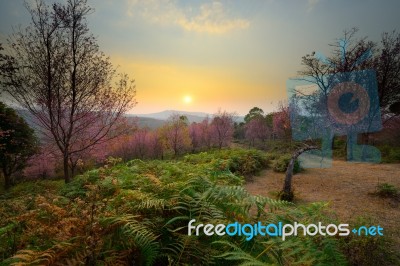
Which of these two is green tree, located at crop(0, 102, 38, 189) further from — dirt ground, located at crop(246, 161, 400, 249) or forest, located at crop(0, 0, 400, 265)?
dirt ground, located at crop(246, 161, 400, 249)

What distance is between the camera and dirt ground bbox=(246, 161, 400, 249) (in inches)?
271

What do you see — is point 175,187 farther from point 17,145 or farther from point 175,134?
point 175,134

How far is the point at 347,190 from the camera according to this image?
9547 millimetres

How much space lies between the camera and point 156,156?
39.1m

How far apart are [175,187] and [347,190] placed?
32.4 ft

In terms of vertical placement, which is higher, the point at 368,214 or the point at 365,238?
the point at 365,238

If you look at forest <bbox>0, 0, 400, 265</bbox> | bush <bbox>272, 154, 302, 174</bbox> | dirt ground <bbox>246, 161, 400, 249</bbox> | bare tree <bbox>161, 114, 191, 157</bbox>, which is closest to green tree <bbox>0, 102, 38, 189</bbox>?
forest <bbox>0, 0, 400, 265</bbox>

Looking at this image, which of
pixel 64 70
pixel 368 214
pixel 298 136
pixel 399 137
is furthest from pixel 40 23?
pixel 399 137

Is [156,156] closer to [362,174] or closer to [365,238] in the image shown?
[362,174]

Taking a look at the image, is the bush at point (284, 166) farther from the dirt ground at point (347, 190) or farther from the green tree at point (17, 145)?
the green tree at point (17, 145)

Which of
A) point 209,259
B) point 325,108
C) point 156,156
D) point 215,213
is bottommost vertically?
point 156,156

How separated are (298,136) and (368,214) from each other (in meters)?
14.1

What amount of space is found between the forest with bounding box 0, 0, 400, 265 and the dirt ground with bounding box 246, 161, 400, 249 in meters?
0.05

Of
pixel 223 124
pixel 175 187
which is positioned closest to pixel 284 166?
pixel 175 187
